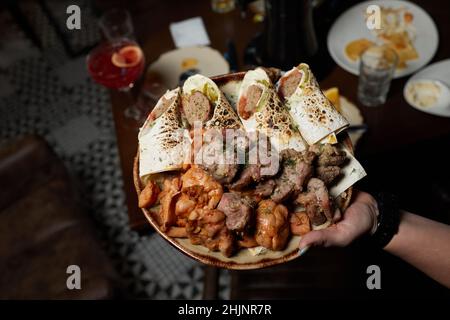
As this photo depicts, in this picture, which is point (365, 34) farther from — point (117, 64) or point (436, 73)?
point (117, 64)

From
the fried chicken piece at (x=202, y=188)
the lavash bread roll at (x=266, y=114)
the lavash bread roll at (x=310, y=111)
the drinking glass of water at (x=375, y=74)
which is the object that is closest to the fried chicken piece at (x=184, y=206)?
the fried chicken piece at (x=202, y=188)

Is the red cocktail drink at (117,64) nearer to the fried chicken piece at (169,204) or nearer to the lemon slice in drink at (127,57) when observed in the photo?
the lemon slice in drink at (127,57)

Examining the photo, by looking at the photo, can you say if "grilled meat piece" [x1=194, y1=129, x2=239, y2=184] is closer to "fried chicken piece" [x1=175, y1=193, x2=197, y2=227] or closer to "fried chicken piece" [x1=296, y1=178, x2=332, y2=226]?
"fried chicken piece" [x1=175, y1=193, x2=197, y2=227]

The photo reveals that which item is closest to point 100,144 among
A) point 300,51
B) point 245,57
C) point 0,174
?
point 0,174

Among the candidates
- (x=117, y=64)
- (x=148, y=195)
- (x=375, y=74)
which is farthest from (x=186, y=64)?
(x=148, y=195)

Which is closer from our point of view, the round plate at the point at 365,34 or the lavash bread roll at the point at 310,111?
the lavash bread roll at the point at 310,111

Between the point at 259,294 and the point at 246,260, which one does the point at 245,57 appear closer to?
the point at 259,294
